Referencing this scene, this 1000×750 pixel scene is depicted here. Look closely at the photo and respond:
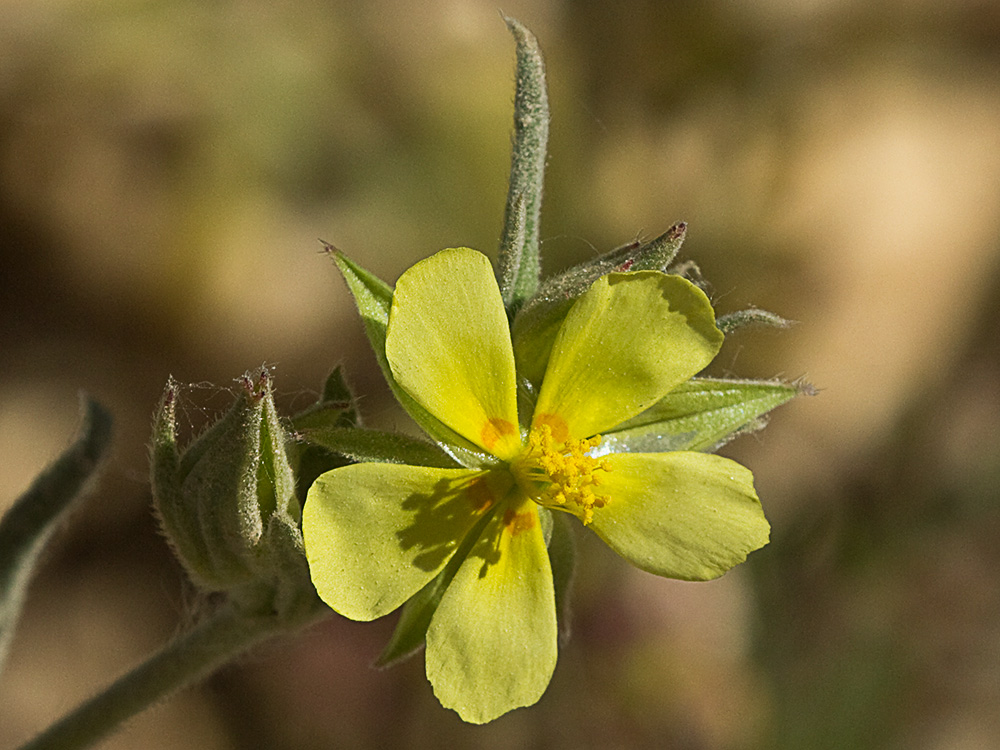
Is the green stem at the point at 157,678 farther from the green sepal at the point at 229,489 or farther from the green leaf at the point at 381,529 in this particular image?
the green leaf at the point at 381,529

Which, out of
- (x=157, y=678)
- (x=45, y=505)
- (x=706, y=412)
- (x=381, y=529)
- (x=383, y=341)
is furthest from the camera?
(x=45, y=505)

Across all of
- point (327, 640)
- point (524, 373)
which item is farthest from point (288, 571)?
point (327, 640)

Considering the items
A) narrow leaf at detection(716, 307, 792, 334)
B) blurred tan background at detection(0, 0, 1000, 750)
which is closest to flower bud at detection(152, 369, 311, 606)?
narrow leaf at detection(716, 307, 792, 334)

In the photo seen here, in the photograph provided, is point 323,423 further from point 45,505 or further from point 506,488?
point 45,505

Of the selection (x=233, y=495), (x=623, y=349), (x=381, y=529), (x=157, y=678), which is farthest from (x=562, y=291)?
(x=157, y=678)

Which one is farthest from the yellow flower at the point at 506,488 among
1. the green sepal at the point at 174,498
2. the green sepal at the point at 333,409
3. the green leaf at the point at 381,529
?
the green sepal at the point at 174,498

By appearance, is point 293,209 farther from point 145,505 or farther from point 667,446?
point 667,446

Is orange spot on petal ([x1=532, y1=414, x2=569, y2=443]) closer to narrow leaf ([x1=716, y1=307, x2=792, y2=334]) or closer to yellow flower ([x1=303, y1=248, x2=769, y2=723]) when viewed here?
yellow flower ([x1=303, y1=248, x2=769, y2=723])

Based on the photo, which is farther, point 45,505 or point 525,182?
point 45,505
